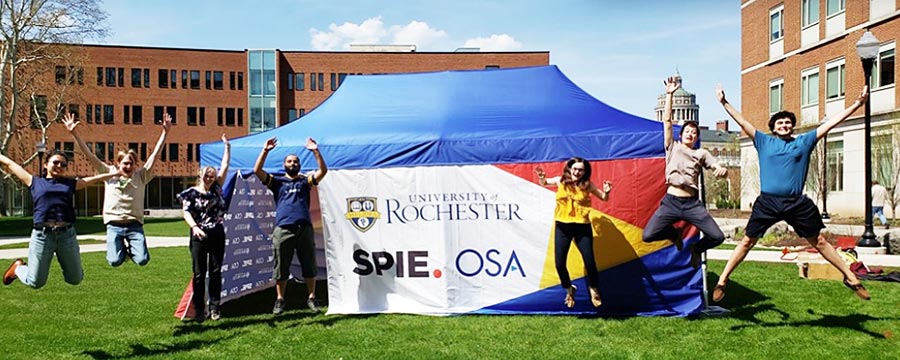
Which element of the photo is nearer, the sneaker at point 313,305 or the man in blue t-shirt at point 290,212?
the man in blue t-shirt at point 290,212

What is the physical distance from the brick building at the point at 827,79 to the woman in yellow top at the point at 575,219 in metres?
19.7

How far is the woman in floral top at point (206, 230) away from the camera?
754cm

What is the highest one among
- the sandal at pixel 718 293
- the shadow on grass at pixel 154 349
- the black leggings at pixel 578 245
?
the black leggings at pixel 578 245

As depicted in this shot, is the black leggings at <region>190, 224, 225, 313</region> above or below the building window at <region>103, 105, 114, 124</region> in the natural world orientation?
below

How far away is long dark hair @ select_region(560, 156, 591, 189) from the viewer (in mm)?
7289

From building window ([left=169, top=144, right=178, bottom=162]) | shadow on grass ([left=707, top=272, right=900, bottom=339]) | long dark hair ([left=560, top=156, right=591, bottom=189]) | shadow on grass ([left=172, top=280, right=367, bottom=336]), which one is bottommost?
shadow on grass ([left=172, top=280, right=367, bottom=336])

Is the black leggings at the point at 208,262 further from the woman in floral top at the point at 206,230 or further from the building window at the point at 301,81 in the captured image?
the building window at the point at 301,81

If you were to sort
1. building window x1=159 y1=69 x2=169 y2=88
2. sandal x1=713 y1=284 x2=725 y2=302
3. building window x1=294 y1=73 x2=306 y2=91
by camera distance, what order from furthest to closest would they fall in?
building window x1=294 y1=73 x2=306 y2=91 < building window x1=159 y1=69 x2=169 y2=88 < sandal x1=713 y1=284 x2=725 y2=302

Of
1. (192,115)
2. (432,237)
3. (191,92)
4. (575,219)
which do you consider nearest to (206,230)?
(432,237)

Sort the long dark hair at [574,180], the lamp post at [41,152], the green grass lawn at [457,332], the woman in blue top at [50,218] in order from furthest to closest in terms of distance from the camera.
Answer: the long dark hair at [574,180]
the lamp post at [41,152]
the woman in blue top at [50,218]
the green grass lawn at [457,332]

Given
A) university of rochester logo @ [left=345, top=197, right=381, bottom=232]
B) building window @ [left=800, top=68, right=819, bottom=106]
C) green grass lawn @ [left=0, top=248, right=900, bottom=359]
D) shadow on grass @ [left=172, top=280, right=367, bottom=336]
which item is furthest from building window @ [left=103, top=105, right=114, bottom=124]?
university of rochester logo @ [left=345, top=197, right=381, bottom=232]

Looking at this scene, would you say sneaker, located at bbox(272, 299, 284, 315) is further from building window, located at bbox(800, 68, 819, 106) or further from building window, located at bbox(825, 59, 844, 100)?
building window, located at bbox(800, 68, 819, 106)

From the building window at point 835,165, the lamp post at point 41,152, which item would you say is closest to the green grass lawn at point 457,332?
the lamp post at point 41,152

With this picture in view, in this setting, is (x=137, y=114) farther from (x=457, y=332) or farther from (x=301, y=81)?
(x=457, y=332)
